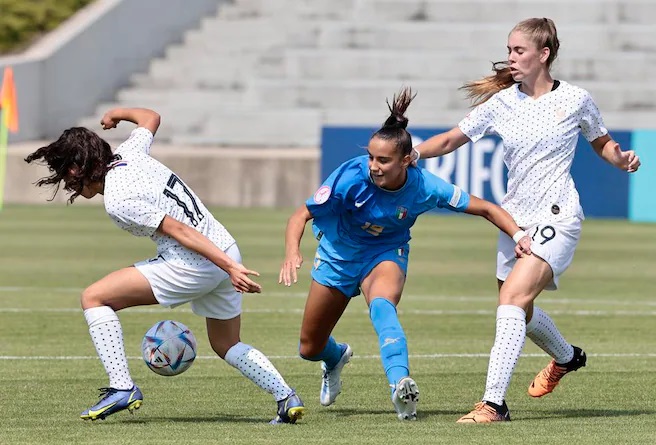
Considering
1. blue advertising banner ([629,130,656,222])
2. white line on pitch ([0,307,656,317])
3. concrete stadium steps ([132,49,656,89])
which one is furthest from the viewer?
concrete stadium steps ([132,49,656,89])

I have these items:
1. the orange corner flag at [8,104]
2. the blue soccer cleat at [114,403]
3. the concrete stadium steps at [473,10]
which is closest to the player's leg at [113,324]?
the blue soccer cleat at [114,403]

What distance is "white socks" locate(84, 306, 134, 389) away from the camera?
7.52 meters

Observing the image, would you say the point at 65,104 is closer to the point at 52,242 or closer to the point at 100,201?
the point at 100,201

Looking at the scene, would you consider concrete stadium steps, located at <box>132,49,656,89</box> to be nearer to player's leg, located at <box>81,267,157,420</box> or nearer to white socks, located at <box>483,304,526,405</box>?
white socks, located at <box>483,304,526,405</box>

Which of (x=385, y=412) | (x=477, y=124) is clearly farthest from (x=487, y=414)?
(x=477, y=124)

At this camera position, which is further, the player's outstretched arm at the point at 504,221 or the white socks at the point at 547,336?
the white socks at the point at 547,336

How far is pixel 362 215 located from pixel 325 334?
80 cm

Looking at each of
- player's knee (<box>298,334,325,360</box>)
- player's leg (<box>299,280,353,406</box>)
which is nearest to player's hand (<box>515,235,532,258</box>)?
player's leg (<box>299,280,353,406</box>)

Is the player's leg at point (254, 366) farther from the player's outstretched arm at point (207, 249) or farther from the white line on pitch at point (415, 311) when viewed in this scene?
the white line on pitch at point (415, 311)

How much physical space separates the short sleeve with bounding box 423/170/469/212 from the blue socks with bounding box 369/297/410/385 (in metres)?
0.62

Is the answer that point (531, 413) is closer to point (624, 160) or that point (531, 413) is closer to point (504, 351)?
point (504, 351)

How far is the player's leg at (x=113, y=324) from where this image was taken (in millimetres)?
7512

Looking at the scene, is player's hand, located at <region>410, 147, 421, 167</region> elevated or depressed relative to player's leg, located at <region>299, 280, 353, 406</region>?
elevated

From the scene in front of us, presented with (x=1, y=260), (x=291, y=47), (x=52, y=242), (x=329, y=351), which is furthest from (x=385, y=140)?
(x=291, y=47)
